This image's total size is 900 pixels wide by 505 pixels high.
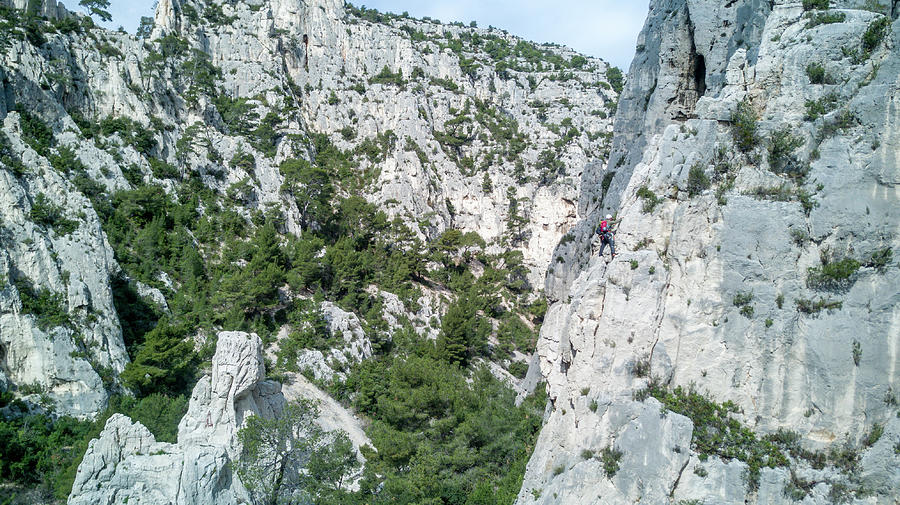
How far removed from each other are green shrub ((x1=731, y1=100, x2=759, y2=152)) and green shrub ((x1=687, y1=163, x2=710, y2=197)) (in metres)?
1.62

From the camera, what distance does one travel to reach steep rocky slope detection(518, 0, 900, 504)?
57.8 feet

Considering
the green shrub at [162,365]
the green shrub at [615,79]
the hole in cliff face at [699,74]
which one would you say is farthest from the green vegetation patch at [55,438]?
the green shrub at [615,79]

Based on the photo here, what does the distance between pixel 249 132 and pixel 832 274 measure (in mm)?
56722

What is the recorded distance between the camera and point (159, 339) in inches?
1218

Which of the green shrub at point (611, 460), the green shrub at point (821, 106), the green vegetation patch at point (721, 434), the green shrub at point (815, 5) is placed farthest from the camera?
the green shrub at point (815, 5)

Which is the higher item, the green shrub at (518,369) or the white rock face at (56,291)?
the green shrub at (518,369)

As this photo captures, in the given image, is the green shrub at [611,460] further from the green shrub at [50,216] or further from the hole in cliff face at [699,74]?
the green shrub at [50,216]

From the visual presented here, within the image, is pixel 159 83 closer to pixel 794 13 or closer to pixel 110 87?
pixel 110 87

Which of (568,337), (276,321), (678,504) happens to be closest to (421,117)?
(276,321)

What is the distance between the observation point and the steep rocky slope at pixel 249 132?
30594 mm

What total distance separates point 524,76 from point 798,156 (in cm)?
7036

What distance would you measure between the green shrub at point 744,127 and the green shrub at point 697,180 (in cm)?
162

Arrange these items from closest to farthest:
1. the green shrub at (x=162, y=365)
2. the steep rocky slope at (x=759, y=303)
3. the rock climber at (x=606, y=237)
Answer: the steep rocky slope at (x=759, y=303) < the rock climber at (x=606, y=237) < the green shrub at (x=162, y=365)

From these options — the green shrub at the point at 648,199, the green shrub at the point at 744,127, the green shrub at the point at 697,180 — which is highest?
the green shrub at the point at 744,127
